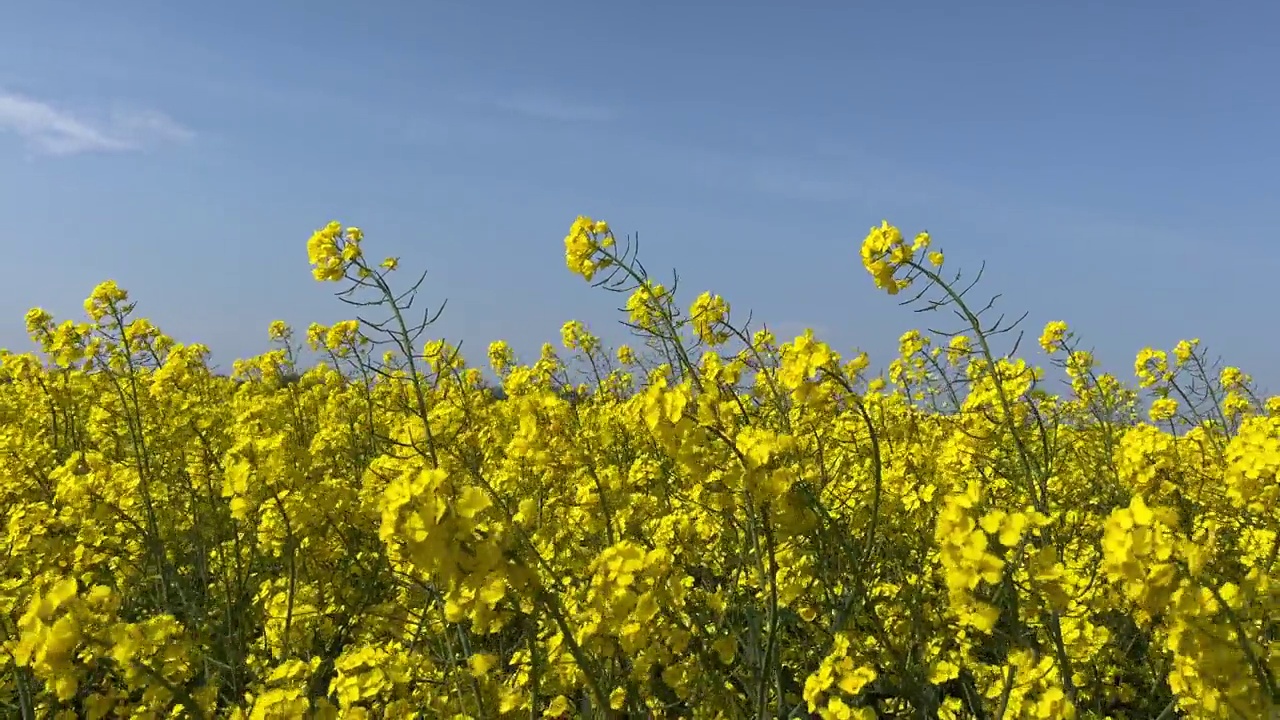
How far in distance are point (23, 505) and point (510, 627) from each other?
2.15 meters

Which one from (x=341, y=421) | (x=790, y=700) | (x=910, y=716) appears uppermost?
(x=341, y=421)

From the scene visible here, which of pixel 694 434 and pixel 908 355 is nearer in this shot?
pixel 694 434

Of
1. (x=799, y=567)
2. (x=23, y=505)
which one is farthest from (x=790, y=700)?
(x=23, y=505)

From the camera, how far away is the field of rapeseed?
1.78 m

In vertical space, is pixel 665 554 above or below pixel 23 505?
below

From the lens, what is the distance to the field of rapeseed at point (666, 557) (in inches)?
70.0

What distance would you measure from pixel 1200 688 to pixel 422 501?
5.52 feet

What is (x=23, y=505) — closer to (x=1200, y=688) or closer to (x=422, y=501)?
(x=422, y=501)

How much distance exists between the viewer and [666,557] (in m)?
2.21

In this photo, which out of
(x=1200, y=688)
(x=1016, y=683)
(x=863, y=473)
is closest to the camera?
(x=1200, y=688)

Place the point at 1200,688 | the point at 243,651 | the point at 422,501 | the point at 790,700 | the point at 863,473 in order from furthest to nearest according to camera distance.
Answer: the point at 863,473, the point at 243,651, the point at 790,700, the point at 1200,688, the point at 422,501

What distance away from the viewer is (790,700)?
2.98m

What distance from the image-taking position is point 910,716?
307cm

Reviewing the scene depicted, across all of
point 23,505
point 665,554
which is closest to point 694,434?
point 665,554
